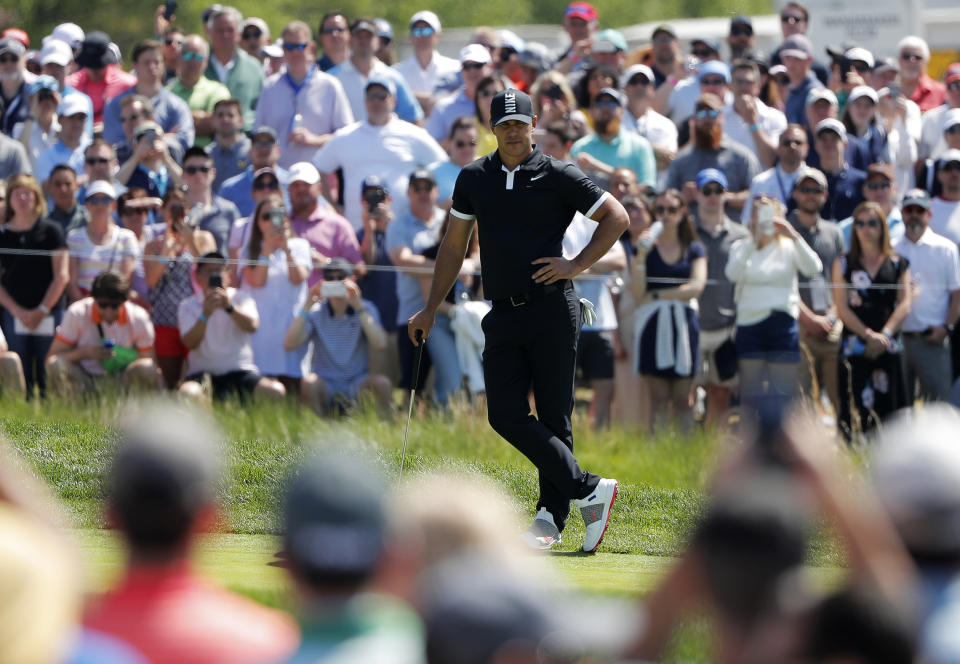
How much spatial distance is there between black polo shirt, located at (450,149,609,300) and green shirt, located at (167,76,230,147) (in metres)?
7.63

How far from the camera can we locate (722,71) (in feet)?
49.7

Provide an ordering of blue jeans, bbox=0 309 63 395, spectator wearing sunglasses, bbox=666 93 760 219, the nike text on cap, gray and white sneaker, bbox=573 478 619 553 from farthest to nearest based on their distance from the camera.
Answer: spectator wearing sunglasses, bbox=666 93 760 219, blue jeans, bbox=0 309 63 395, gray and white sneaker, bbox=573 478 619 553, the nike text on cap

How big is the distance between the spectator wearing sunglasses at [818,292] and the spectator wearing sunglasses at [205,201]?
4793 millimetres

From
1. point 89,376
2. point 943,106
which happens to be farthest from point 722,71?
point 89,376

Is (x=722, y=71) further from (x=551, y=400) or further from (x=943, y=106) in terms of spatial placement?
(x=551, y=400)

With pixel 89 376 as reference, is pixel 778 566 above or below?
above

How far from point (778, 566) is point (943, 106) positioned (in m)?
13.3

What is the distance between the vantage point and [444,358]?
42.4ft

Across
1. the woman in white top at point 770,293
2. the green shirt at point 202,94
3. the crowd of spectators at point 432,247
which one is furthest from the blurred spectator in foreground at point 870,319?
the green shirt at point 202,94

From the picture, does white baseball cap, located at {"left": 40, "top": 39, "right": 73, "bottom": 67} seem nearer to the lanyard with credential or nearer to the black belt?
the lanyard with credential

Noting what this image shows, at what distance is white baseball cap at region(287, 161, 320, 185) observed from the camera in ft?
43.7

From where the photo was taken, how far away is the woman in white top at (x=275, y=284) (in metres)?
12.9

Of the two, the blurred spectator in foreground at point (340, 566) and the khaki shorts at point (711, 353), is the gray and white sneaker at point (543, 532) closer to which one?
the khaki shorts at point (711, 353)

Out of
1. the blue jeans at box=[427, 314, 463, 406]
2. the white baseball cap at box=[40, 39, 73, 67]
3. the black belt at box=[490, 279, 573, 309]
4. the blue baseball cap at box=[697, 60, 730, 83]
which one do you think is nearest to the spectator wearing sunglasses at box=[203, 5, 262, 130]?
the white baseball cap at box=[40, 39, 73, 67]
